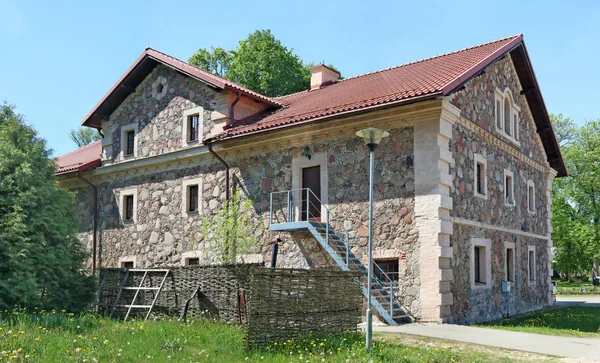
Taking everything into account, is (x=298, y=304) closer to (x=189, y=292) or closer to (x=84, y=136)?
(x=189, y=292)

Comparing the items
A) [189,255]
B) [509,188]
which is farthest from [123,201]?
[509,188]

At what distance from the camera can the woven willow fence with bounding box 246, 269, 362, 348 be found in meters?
9.63

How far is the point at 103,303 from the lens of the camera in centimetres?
1536

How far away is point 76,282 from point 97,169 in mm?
9206

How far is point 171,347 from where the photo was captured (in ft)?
31.6

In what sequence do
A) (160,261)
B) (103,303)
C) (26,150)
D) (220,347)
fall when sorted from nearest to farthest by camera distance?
1. (220,347)
2. (26,150)
3. (103,303)
4. (160,261)

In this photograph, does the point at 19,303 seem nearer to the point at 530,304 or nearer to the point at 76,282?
the point at 76,282

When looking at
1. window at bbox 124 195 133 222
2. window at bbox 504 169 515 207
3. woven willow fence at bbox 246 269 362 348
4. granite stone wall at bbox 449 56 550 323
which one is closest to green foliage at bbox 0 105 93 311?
woven willow fence at bbox 246 269 362 348

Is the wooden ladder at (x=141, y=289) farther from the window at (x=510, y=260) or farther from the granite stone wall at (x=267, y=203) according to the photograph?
the window at (x=510, y=260)

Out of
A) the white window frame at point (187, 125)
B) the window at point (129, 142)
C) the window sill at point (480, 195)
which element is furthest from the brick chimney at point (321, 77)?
the window sill at point (480, 195)

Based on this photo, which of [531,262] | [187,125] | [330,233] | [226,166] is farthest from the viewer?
[531,262]

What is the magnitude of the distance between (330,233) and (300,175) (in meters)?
2.12

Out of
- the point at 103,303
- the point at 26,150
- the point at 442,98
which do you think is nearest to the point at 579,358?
the point at 442,98

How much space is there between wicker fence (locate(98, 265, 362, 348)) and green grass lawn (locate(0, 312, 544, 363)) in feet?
1.01
